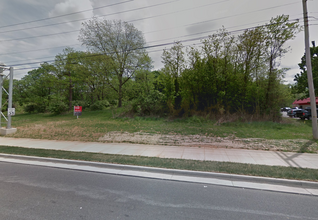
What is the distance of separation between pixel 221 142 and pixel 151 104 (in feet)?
34.1

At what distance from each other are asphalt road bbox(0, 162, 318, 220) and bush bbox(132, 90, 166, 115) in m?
13.1

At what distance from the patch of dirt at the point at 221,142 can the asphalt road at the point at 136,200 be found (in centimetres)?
407

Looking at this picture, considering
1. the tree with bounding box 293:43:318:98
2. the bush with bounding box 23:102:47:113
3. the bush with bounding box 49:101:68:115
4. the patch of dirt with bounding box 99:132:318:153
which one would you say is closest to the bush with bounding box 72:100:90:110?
the bush with bounding box 49:101:68:115

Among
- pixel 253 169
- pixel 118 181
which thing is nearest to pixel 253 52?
pixel 253 169

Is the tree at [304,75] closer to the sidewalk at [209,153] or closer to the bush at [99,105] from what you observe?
the sidewalk at [209,153]

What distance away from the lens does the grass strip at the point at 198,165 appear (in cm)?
451

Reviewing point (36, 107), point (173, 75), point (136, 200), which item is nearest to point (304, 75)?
point (173, 75)

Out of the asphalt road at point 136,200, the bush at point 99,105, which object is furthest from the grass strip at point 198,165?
the bush at point 99,105

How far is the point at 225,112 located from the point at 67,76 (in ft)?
84.8

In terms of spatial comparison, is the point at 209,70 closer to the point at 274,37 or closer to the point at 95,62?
the point at 274,37

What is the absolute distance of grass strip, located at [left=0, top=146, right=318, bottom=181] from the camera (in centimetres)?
451

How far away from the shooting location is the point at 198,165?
207 inches

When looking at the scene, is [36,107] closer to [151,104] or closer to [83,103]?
[83,103]

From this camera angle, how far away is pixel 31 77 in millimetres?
38688
